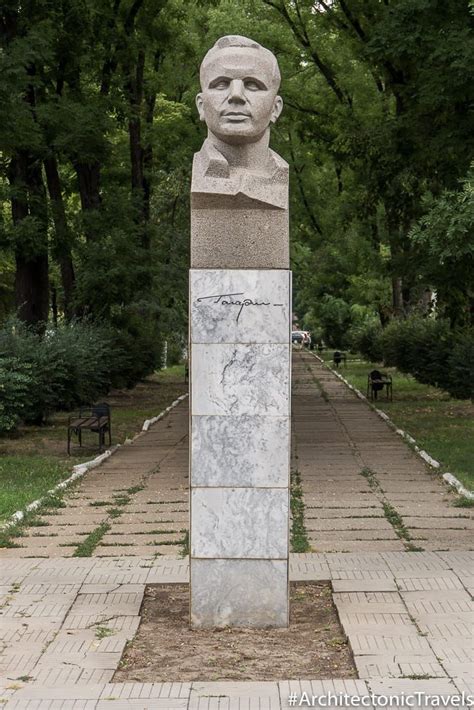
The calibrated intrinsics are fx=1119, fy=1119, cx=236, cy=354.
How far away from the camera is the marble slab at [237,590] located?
25.5ft

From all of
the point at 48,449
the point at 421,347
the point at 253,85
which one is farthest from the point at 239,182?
the point at 421,347

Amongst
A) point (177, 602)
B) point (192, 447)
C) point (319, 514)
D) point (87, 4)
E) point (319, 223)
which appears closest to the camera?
point (192, 447)

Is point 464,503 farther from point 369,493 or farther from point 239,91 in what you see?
point 239,91

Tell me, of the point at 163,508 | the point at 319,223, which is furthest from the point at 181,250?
the point at 163,508

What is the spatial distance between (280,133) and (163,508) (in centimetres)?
2869

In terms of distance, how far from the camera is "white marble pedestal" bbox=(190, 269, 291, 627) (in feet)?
25.5

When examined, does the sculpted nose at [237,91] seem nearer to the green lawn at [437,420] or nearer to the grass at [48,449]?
the grass at [48,449]

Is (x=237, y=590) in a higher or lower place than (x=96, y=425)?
lower

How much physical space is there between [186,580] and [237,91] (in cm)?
375

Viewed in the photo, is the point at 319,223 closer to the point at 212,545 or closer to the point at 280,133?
the point at 280,133

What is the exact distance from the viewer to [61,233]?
26.6 m

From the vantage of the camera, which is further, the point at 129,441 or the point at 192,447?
the point at 129,441

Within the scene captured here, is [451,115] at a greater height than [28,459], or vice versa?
[451,115]

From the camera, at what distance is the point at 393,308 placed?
44219 millimetres
